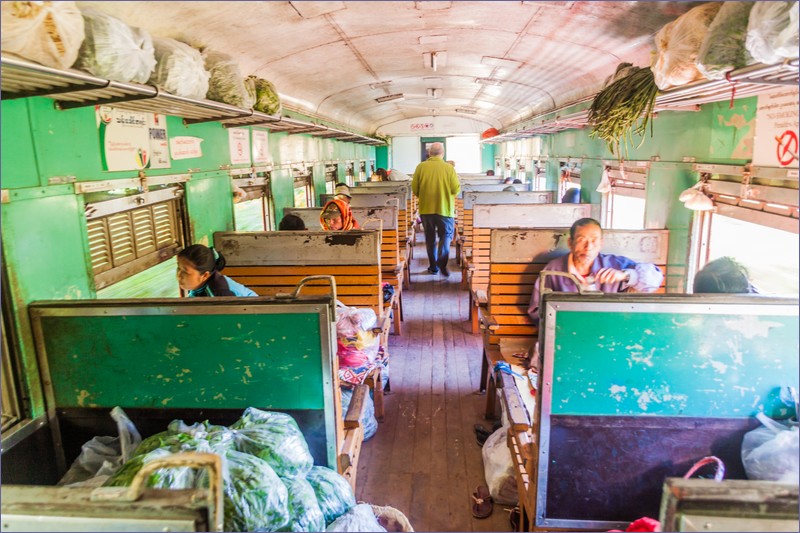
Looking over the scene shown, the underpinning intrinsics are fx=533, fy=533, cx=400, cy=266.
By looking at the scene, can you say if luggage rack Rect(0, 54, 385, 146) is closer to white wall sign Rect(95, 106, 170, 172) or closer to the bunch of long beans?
white wall sign Rect(95, 106, 170, 172)

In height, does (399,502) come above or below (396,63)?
below

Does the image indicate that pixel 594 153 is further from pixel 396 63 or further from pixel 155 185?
pixel 155 185

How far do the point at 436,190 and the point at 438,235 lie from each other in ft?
3.34

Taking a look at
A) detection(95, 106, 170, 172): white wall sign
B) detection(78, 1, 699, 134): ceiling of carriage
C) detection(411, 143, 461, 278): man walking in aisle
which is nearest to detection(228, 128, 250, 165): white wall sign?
detection(78, 1, 699, 134): ceiling of carriage

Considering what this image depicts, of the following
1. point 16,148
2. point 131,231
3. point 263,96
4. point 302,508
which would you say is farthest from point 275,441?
point 263,96

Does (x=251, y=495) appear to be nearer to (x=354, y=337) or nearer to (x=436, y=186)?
(x=354, y=337)

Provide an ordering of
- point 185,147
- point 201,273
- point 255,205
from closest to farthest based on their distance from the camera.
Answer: point 201,273, point 185,147, point 255,205

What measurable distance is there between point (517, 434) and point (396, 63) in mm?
5944

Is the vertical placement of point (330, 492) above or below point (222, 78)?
below

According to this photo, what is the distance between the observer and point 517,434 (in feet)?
10.1

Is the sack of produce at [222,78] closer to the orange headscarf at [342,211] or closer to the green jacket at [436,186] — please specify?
the orange headscarf at [342,211]

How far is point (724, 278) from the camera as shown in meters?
2.96

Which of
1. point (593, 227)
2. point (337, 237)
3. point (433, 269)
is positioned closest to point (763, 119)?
point (593, 227)

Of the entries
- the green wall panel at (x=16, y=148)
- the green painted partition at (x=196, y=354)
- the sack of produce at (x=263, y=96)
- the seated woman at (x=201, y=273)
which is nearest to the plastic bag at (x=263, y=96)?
the sack of produce at (x=263, y=96)
